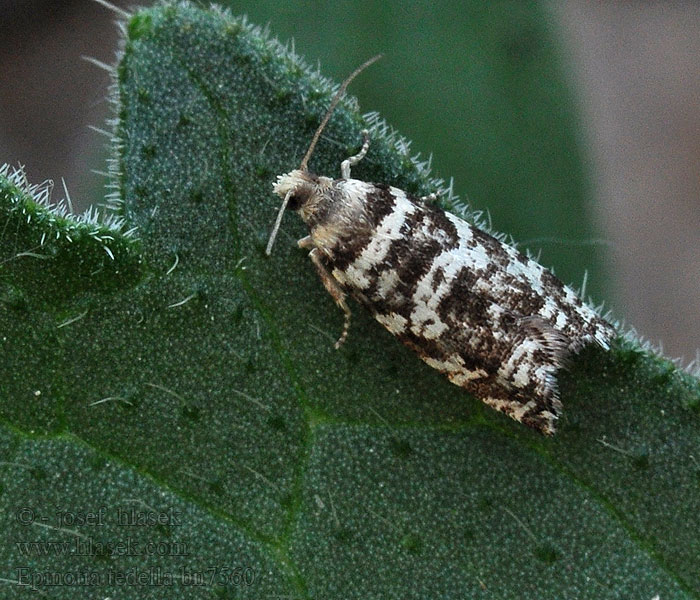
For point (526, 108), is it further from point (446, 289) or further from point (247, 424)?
point (247, 424)

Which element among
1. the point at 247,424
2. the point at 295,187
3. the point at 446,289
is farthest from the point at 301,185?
the point at 247,424

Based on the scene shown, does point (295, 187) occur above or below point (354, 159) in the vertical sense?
below

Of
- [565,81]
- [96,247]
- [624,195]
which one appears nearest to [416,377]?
[96,247]

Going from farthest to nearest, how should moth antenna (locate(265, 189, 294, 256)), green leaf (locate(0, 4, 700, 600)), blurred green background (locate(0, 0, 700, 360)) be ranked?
blurred green background (locate(0, 0, 700, 360)), moth antenna (locate(265, 189, 294, 256)), green leaf (locate(0, 4, 700, 600))

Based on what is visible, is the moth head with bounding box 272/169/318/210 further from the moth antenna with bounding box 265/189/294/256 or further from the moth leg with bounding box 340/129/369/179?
the moth leg with bounding box 340/129/369/179

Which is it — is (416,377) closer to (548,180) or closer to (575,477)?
(575,477)

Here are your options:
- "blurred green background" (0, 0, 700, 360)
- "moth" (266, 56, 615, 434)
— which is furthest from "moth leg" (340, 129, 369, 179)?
"blurred green background" (0, 0, 700, 360)

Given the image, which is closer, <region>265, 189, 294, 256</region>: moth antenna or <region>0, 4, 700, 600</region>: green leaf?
<region>0, 4, 700, 600</region>: green leaf

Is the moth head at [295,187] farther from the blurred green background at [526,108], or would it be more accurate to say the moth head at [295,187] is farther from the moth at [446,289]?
the blurred green background at [526,108]
